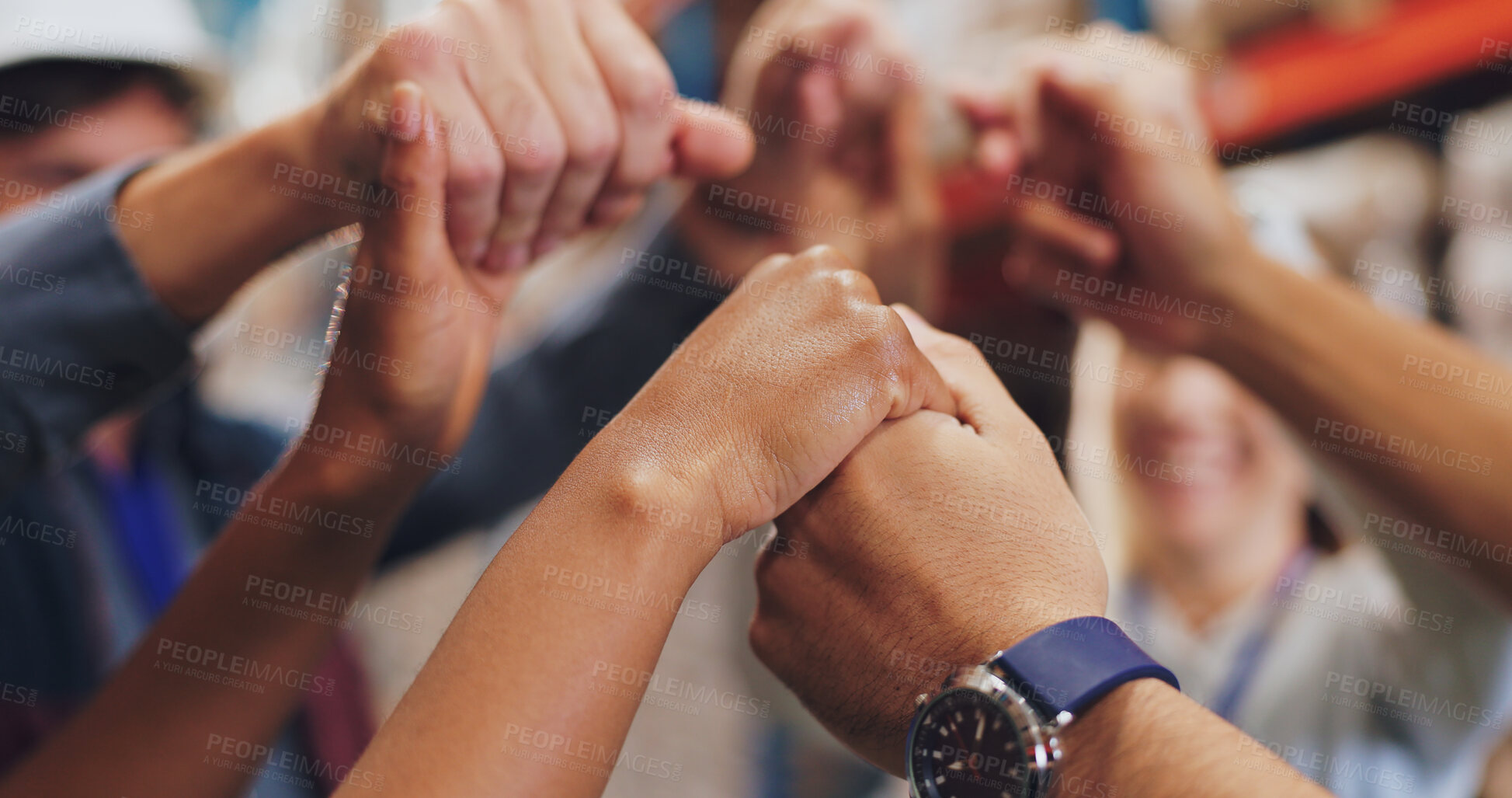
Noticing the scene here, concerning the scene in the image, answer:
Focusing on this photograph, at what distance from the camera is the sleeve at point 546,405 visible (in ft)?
5.06

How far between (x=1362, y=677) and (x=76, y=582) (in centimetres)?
221

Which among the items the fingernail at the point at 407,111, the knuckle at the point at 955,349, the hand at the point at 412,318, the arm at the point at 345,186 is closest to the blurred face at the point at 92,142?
the arm at the point at 345,186

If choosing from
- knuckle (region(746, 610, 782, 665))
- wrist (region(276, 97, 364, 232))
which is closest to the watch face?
knuckle (region(746, 610, 782, 665))

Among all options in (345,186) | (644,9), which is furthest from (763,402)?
(644,9)

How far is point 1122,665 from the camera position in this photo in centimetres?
54

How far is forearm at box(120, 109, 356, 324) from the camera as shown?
87 cm

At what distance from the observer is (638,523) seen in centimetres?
53

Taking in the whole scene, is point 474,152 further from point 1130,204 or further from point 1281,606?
point 1281,606

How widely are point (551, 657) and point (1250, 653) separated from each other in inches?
67.7

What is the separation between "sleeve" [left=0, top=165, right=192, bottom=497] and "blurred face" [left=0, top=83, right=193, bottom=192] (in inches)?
28.1

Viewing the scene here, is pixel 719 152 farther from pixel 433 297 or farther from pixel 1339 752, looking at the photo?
pixel 1339 752

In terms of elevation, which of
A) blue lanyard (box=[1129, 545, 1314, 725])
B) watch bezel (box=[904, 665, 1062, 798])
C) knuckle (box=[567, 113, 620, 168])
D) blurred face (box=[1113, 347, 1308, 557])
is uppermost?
knuckle (box=[567, 113, 620, 168])

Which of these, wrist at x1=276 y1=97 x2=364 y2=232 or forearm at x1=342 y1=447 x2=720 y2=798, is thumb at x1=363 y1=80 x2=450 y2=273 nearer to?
wrist at x1=276 y1=97 x2=364 y2=232

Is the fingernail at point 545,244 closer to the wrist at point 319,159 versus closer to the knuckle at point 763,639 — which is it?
the wrist at point 319,159
